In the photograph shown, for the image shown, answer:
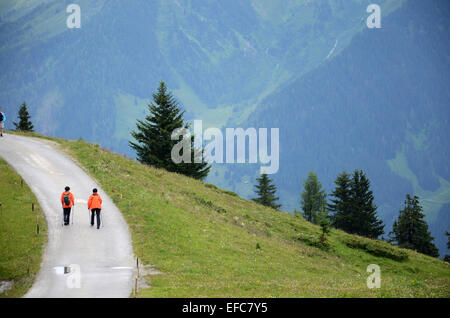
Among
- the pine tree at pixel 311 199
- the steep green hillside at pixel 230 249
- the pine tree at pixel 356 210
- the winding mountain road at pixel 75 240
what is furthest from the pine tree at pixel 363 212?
the winding mountain road at pixel 75 240

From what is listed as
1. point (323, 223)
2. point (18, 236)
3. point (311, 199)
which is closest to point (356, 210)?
point (311, 199)

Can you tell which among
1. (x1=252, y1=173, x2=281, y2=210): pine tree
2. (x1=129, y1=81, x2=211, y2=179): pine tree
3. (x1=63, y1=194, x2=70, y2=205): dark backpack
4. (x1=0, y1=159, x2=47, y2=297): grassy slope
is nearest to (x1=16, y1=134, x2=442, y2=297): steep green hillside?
(x1=63, y1=194, x2=70, y2=205): dark backpack

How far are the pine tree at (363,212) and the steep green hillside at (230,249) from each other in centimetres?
2452

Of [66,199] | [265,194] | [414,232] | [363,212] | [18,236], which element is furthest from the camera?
[265,194]

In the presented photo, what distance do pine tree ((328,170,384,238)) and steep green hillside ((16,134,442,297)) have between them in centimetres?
2469

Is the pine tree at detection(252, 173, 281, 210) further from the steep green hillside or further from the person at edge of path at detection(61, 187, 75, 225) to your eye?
the person at edge of path at detection(61, 187, 75, 225)

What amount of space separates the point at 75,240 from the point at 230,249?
27.2 ft

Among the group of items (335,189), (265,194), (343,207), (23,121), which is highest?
(23,121)

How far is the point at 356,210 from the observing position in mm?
62000

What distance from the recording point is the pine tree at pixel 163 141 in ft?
155

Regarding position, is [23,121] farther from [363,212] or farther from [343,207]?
[363,212]

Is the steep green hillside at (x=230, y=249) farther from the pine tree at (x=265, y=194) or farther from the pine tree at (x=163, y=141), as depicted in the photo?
the pine tree at (x=265, y=194)
